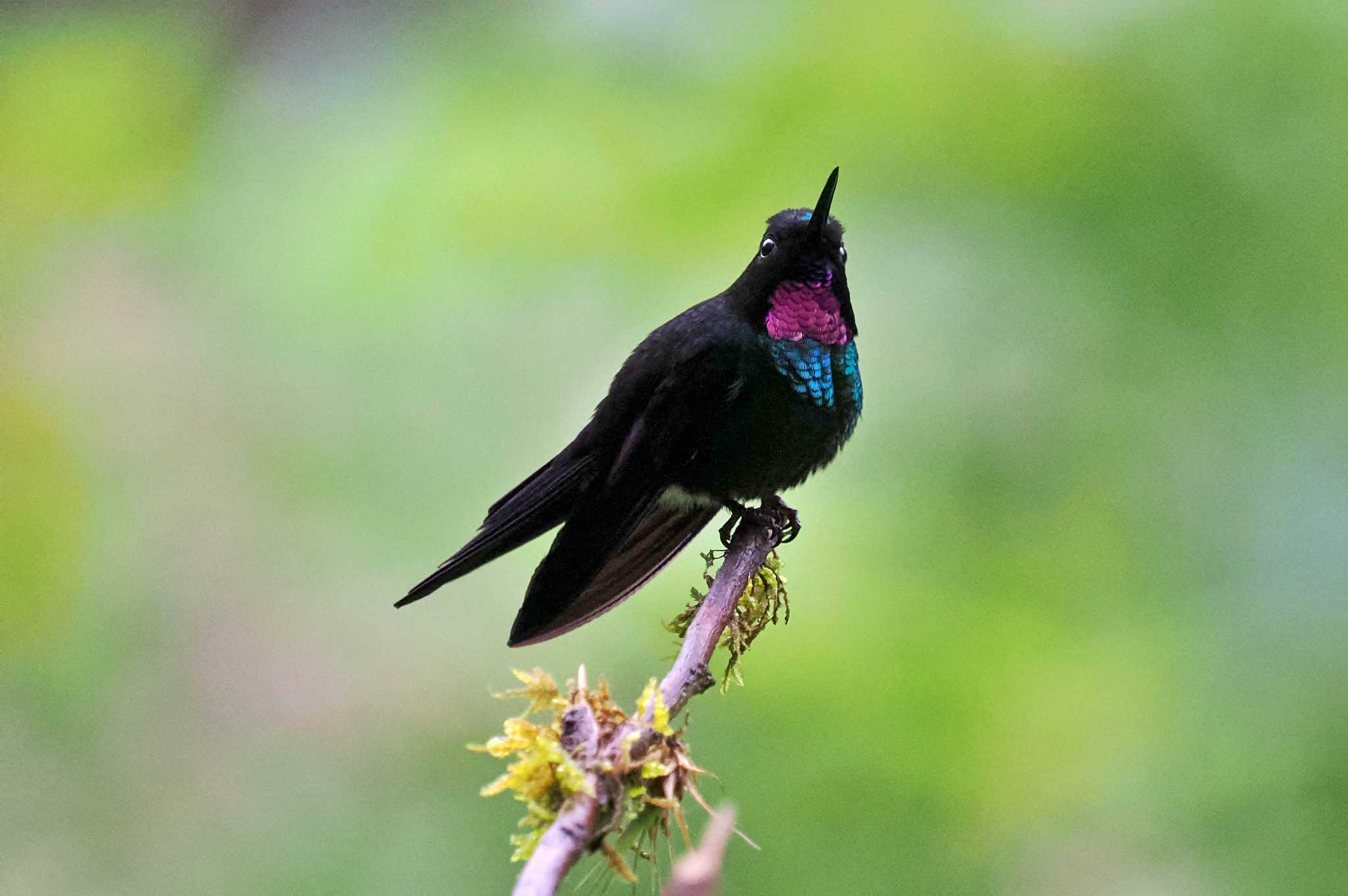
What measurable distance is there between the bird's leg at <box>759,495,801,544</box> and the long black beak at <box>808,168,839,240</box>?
1.88ft

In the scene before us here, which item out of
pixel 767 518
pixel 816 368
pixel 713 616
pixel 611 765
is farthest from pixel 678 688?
pixel 816 368

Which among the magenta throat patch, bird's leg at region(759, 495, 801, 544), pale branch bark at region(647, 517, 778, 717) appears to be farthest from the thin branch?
the magenta throat patch

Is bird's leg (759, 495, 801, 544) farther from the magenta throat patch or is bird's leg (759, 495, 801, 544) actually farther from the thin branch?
the magenta throat patch

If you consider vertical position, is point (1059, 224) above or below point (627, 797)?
above

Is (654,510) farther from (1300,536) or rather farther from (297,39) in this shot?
(297,39)

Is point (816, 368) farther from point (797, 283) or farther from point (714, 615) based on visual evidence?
point (714, 615)

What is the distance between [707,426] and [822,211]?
0.48 metres

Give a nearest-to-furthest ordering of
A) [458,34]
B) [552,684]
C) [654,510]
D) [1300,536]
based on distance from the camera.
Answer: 1. [552,684]
2. [654,510]
3. [1300,536]
4. [458,34]

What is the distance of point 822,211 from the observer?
2.50 m

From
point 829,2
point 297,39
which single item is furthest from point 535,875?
point 297,39

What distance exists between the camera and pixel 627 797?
1.37 meters

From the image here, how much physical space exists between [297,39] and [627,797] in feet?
17.4

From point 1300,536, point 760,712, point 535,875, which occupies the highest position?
point 1300,536

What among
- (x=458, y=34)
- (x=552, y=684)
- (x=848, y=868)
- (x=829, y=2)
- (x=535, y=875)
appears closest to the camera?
(x=535, y=875)
